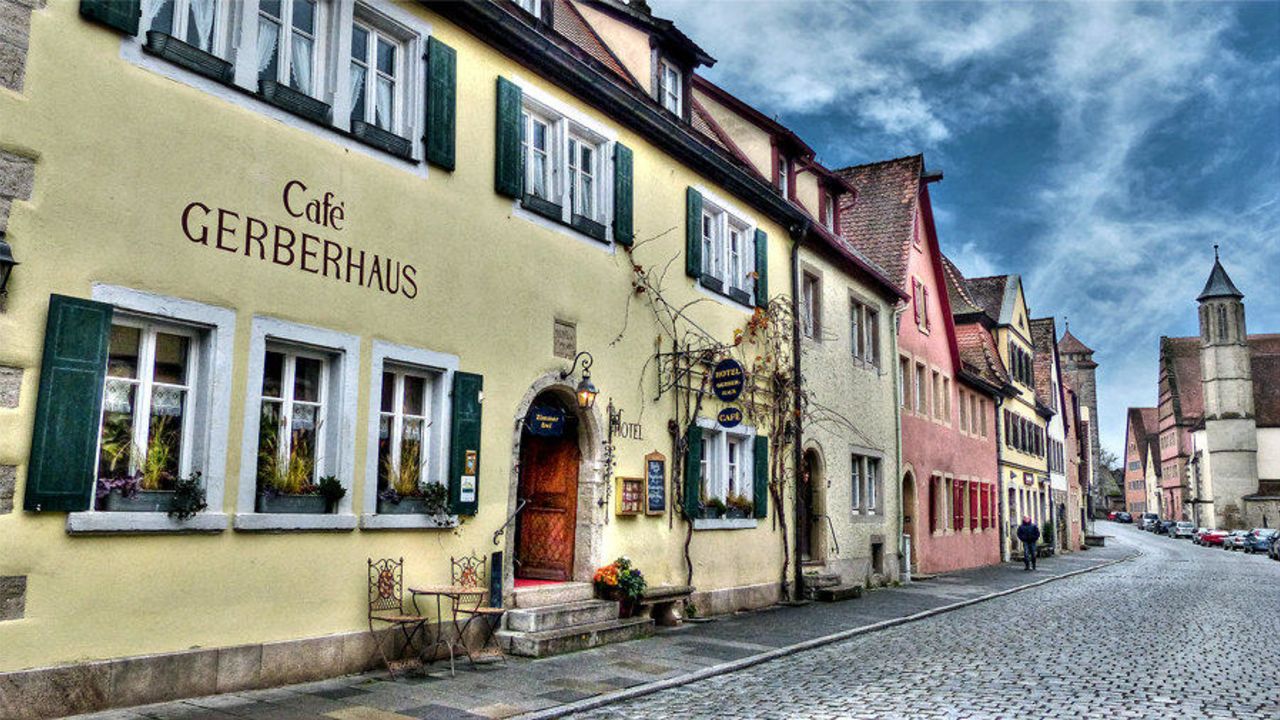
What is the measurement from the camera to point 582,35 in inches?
623

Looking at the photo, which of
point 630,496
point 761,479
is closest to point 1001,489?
point 761,479

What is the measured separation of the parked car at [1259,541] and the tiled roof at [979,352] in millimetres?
26651

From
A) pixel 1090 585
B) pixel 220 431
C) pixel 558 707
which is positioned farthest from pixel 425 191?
pixel 1090 585

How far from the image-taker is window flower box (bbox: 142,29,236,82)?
25.4 feet

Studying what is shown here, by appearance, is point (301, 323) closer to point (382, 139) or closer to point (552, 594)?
point (382, 139)

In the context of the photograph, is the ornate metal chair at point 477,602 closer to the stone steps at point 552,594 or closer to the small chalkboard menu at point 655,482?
the stone steps at point 552,594

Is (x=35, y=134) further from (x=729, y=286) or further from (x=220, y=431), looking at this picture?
(x=729, y=286)

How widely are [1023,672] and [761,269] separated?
8.84 meters

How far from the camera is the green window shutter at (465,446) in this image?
33.7ft

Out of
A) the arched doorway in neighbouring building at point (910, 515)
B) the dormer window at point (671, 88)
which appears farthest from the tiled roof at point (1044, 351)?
the dormer window at point (671, 88)

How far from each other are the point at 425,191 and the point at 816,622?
336 inches

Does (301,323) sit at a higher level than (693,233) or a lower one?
lower

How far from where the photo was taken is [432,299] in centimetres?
1023

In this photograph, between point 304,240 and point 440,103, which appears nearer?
point 304,240
